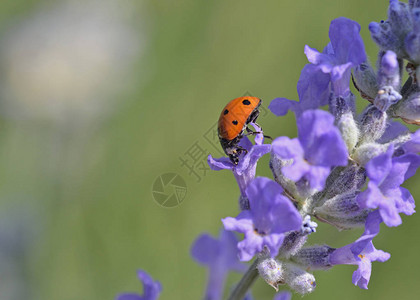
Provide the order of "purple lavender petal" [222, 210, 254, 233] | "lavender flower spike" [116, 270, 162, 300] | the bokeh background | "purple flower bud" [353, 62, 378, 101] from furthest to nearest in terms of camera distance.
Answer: the bokeh background < "lavender flower spike" [116, 270, 162, 300] < "purple flower bud" [353, 62, 378, 101] < "purple lavender petal" [222, 210, 254, 233]

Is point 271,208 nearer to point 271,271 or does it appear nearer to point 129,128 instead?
point 271,271

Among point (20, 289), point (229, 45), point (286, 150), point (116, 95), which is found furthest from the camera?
point (229, 45)

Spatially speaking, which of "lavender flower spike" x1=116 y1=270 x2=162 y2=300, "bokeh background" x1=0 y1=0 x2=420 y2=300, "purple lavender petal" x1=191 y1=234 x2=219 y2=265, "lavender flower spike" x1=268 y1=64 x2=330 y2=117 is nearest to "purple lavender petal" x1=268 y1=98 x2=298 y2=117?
"lavender flower spike" x1=268 y1=64 x2=330 y2=117

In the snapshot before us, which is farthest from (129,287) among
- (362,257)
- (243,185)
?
(362,257)

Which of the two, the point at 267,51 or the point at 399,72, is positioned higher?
the point at 399,72

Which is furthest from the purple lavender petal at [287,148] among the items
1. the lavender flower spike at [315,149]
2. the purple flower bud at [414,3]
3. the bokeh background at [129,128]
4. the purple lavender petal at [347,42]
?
the bokeh background at [129,128]

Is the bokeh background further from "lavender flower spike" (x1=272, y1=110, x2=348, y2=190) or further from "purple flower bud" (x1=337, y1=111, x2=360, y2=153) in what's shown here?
"lavender flower spike" (x1=272, y1=110, x2=348, y2=190)

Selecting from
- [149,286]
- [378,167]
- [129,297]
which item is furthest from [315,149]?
[129,297]

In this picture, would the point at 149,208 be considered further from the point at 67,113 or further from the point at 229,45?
the point at 229,45
